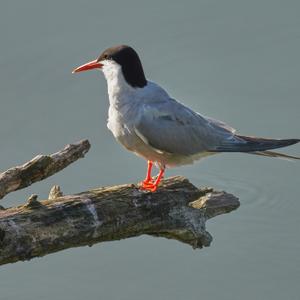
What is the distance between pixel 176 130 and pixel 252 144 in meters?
0.60

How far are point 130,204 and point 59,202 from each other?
1.79ft

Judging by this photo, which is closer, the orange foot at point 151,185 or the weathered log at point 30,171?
the weathered log at point 30,171

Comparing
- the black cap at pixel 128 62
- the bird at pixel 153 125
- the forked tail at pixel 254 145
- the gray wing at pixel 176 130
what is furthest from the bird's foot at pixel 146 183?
the black cap at pixel 128 62

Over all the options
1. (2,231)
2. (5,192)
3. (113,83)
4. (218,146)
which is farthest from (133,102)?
(2,231)

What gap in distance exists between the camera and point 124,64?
6.73m

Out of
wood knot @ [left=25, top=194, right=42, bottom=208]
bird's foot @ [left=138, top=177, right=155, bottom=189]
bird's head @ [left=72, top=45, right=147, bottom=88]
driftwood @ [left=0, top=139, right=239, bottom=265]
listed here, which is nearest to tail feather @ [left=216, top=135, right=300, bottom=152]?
driftwood @ [left=0, top=139, right=239, bottom=265]

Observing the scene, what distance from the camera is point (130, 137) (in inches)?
264

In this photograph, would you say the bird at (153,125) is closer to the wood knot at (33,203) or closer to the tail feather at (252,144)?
the tail feather at (252,144)

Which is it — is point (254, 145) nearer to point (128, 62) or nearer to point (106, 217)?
point (128, 62)

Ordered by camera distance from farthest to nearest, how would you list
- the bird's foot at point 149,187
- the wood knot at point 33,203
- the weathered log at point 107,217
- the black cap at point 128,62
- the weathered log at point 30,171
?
the black cap at point 128,62 < the bird's foot at point 149,187 < the weathered log at point 30,171 < the wood knot at point 33,203 < the weathered log at point 107,217

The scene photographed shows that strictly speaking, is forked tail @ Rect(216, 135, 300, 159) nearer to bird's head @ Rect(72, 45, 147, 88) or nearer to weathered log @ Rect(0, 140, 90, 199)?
bird's head @ Rect(72, 45, 147, 88)

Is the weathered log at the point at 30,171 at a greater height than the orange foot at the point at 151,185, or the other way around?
the weathered log at the point at 30,171

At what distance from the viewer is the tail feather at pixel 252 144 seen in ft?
22.2

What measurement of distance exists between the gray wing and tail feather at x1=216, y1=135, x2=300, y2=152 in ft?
0.17
